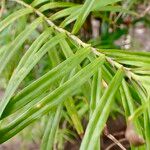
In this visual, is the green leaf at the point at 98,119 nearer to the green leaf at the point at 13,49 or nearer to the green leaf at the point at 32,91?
the green leaf at the point at 32,91

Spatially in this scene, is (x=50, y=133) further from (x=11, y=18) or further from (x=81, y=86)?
(x=11, y=18)

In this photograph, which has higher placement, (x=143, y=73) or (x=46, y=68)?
(x=46, y=68)

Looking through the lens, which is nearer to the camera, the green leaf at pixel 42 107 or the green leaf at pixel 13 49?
the green leaf at pixel 42 107

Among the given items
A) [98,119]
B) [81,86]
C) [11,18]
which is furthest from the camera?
[11,18]

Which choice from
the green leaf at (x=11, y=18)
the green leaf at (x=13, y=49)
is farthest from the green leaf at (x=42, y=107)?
the green leaf at (x=11, y=18)

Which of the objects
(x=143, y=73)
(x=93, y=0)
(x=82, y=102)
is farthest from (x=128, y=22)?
(x=143, y=73)

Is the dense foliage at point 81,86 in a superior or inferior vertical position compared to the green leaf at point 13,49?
inferior

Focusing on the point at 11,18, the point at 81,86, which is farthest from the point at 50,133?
the point at 11,18

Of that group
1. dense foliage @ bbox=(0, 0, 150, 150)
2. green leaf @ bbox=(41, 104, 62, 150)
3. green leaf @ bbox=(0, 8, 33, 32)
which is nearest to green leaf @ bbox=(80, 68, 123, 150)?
dense foliage @ bbox=(0, 0, 150, 150)

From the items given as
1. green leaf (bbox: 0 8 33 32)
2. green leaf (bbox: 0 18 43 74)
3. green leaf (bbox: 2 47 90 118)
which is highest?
green leaf (bbox: 0 8 33 32)

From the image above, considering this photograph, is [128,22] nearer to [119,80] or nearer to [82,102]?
[82,102]

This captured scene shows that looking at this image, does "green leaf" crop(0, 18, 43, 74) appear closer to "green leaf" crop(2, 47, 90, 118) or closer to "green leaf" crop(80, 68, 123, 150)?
"green leaf" crop(2, 47, 90, 118)
